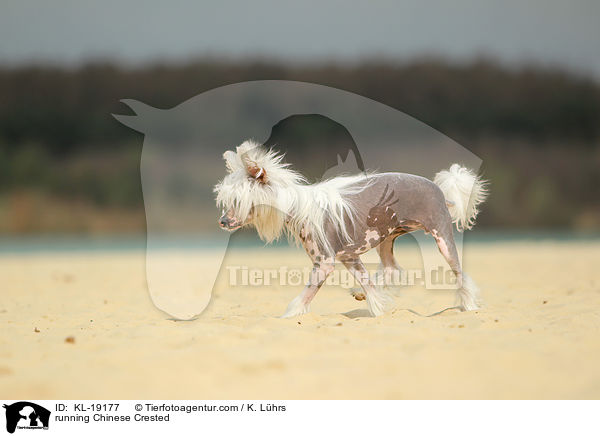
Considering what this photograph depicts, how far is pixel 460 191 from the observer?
19.2 feet

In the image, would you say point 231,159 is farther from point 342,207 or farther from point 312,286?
point 312,286

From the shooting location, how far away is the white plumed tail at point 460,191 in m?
5.84

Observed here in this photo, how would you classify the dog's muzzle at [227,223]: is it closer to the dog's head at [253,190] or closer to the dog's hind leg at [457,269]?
the dog's head at [253,190]

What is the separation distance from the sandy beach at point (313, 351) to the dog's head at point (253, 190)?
0.88 m

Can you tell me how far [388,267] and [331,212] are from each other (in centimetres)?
105

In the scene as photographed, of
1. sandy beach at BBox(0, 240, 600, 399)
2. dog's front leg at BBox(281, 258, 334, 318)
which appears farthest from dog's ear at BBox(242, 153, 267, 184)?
sandy beach at BBox(0, 240, 600, 399)

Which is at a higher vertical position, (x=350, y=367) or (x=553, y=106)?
(x=553, y=106)

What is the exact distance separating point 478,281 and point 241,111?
21.1ft

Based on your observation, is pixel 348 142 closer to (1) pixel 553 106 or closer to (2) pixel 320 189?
(2) pixel 320 189

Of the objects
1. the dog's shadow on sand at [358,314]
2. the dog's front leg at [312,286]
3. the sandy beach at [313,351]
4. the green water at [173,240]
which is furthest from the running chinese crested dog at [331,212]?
the green water at [173,240]

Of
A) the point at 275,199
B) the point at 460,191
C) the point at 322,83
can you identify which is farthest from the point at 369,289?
the point at 322,83

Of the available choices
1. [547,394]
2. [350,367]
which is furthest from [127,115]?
[547,394]

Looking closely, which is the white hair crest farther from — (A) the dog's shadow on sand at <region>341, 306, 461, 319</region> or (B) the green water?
(B) the green water

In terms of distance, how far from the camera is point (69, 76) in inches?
1120
